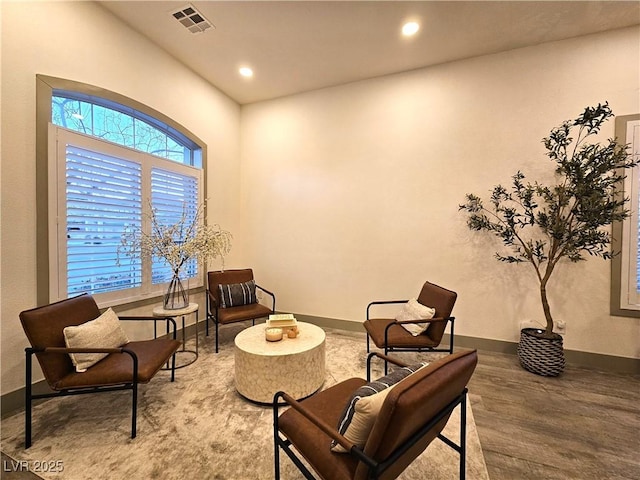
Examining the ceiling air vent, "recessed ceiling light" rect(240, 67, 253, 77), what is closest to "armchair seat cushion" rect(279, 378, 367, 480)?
the ceiling air vent

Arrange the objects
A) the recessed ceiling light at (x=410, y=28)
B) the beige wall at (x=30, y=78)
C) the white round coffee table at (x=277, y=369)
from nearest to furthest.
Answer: the beige wall at (x=30, y=78) < the white round coffee table at (x=277, y=369) < the recessed ceiling light at (x=410, y=28)

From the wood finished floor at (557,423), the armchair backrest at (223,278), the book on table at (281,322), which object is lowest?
the wood finished floor at (557,423)

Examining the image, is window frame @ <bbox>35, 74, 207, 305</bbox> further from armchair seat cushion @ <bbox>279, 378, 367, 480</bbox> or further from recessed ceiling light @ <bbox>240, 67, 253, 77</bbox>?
armchair seat cushion @ <bbox>279, 378, 367, 480</bbox>

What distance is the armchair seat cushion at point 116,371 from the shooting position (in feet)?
6.21

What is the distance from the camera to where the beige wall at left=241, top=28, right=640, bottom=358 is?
3.00 metres

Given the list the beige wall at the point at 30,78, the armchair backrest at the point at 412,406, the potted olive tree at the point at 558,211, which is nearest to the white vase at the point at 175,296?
the beige wall at the point at 30,78

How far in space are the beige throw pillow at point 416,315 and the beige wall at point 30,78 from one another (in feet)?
11.0

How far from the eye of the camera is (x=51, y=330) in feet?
6.44

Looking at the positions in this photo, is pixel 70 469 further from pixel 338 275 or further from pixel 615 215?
pixel 615 215

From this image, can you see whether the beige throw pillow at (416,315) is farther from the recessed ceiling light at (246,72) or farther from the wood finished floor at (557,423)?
the recessed ceiling light at (246,72)

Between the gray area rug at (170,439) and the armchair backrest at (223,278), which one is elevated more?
the armchair backrest at (223,278)

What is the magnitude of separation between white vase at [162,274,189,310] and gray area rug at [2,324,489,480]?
75 cm

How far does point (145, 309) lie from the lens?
3188 millimetres

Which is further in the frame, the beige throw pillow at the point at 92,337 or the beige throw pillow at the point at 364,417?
the beige throw pillow at the point at 92,337
